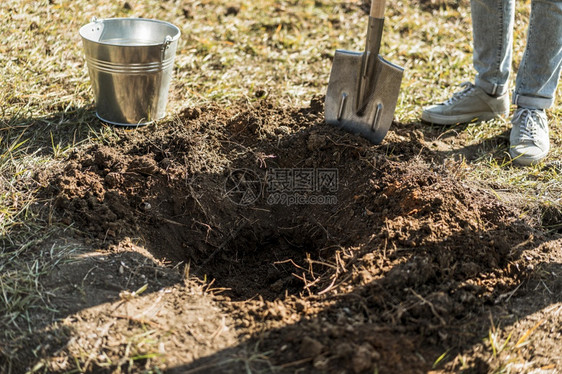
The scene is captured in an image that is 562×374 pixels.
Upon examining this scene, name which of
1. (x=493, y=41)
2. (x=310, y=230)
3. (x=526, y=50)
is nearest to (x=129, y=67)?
(x=310, y=230)

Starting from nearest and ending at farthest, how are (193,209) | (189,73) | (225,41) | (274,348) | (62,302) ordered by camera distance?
(274,348)
(62,302)
(193,209)
(189,73)
(225,41)

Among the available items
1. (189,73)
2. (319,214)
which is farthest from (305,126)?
(189,73)

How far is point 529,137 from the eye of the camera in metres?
3.90

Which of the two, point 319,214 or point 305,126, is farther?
point 305,126

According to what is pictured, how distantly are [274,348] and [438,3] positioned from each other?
15.3ft

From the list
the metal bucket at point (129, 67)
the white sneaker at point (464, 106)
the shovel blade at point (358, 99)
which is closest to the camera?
the shovel blade at point (358, 99)

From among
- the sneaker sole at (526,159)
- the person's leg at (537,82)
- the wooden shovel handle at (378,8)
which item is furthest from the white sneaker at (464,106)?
the wooden shovel handle at (378,8)

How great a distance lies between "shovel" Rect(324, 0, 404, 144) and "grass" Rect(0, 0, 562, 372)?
62cm

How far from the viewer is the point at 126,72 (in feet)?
12.1

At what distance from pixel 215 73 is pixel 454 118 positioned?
1.84 m

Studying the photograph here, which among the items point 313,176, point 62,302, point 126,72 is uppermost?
point 126,72

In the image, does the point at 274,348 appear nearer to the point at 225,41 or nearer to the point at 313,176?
the point at 313,176

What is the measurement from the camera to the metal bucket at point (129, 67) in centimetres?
365

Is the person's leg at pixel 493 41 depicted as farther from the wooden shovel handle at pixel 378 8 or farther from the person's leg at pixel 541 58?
the wooden shovel handle at pixel 378 8
